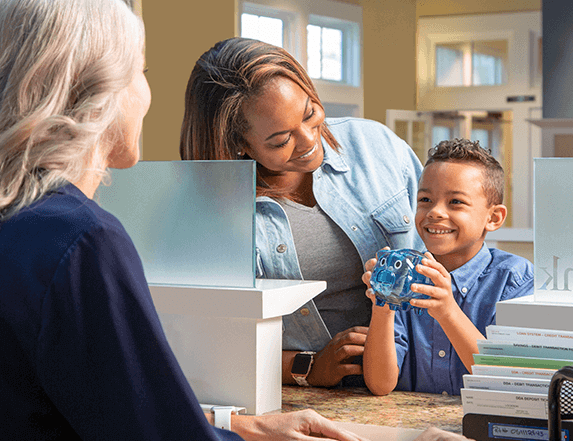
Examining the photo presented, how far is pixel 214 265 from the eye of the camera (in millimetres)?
1164

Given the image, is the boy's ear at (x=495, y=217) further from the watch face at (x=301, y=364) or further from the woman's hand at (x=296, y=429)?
the woman's hand at (x=296, y=429)

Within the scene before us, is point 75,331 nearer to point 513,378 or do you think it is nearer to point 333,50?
point 513,378

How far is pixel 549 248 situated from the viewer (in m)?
1.03

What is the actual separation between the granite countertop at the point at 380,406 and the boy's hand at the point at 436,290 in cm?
16

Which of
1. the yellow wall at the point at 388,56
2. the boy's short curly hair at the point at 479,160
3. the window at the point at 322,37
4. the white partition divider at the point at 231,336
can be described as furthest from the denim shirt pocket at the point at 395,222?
the yellow wall at the point at 388,56

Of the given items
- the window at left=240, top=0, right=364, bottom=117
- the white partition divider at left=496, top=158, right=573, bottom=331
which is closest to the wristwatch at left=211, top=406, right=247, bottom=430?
the white partition divider at left=496, top=158, right=573, bottom=331

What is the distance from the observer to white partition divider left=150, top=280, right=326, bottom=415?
Answer: 1.13 metres

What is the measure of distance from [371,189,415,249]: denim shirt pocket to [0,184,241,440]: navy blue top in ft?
2.93

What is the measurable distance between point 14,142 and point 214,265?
1.81 ft


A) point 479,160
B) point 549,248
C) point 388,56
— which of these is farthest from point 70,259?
point 388,56

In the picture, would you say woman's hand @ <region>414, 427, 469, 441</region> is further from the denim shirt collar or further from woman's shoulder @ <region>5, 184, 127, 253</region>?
woman's shoulder @ <region>5, 184, 127, 253</region>

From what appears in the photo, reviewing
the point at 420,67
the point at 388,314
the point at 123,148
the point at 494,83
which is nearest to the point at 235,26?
the point at 420,67

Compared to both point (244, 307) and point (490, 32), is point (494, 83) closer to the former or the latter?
point (490, 32)

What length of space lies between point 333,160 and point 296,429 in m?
0.70
